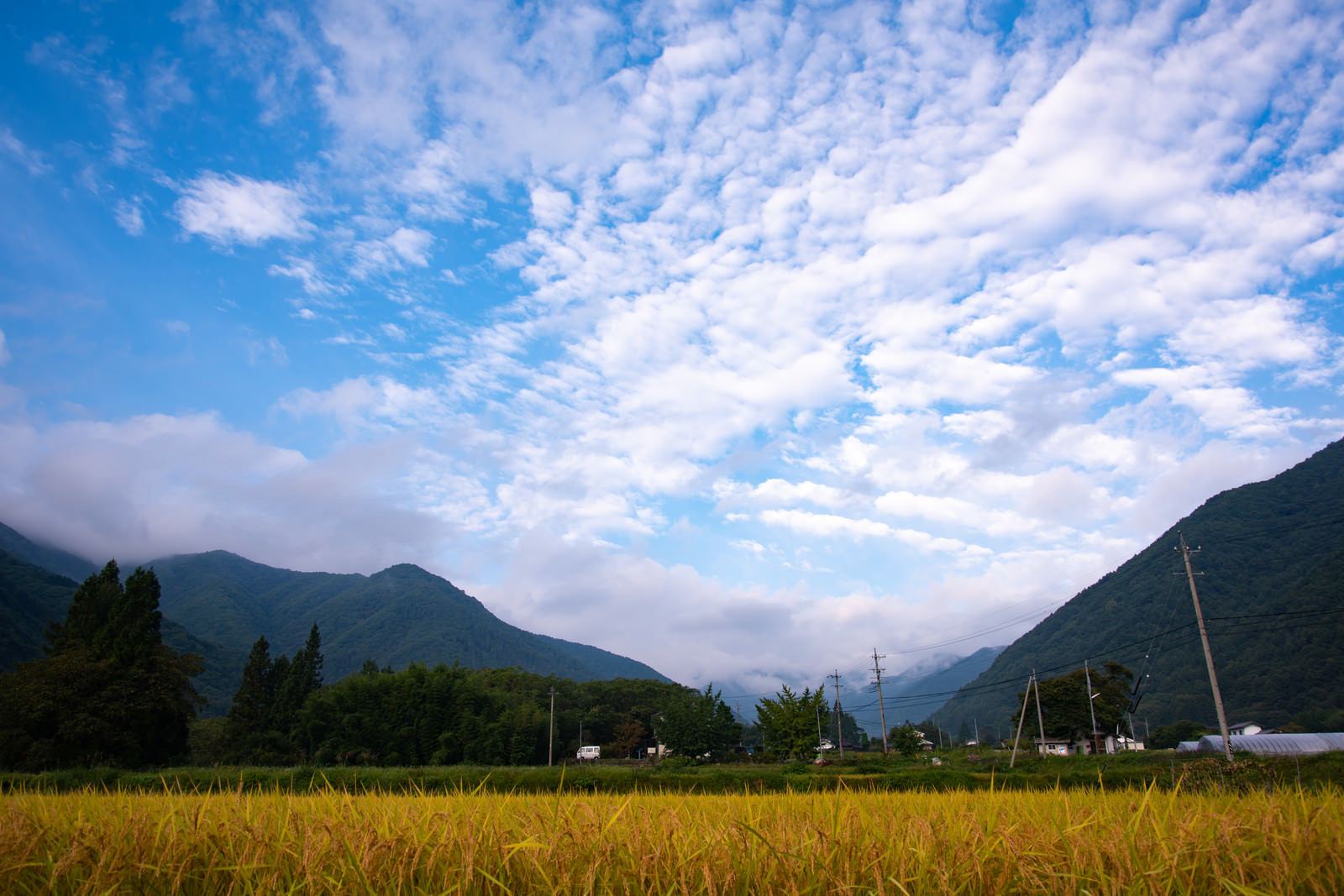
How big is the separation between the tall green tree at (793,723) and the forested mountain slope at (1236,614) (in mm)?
21295

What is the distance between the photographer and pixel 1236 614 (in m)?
104

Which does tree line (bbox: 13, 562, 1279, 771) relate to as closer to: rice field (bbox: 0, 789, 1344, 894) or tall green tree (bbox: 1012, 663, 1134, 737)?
tall green tree (bbox: 1012, 663, 1134, 737)

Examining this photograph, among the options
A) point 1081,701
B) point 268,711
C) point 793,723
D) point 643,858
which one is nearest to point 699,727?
point 793,723

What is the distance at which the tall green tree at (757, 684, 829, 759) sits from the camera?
175 ft

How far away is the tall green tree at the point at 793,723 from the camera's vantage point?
175ft

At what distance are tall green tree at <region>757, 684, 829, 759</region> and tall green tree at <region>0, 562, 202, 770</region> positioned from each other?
133 ft

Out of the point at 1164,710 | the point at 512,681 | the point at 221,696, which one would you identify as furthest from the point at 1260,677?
the point at 221,696

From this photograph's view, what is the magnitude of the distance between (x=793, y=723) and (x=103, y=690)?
147 ft

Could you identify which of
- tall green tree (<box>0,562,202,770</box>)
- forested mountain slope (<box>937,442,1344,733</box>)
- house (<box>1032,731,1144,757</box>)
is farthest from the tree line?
forested mountain slope (<box>937,442,1344,733</box>)

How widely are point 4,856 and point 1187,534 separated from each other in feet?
588

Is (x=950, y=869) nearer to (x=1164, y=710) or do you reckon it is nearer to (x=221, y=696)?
(x=1164, y=710)

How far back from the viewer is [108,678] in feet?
121

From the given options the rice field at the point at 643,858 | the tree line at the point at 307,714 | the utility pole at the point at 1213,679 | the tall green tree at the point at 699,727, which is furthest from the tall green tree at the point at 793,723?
the rice field at the point at 643,858

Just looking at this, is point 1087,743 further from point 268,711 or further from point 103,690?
point 103,690
